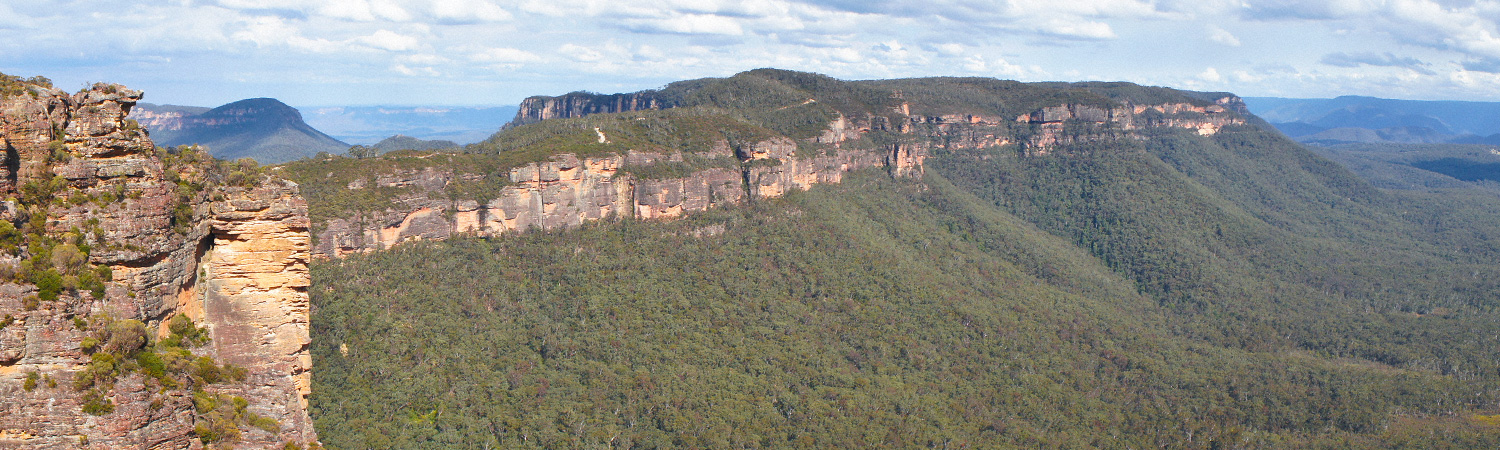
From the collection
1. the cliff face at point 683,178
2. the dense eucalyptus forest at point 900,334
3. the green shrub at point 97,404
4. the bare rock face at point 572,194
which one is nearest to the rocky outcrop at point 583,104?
the cliff face at point 683,178

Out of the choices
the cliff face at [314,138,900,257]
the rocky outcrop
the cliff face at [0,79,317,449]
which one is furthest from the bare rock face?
the rocky outcrop

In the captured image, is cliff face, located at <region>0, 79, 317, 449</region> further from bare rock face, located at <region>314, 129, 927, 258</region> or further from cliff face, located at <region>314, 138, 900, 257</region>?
bare rock face, located at <region>314, 129, 927, 258</region>

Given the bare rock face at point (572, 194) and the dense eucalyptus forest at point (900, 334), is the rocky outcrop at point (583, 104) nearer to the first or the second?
the dense eucalyptus forest at point (900, 334)

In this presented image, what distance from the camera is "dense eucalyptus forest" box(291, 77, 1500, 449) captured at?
1748 inches

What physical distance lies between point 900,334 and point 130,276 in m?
53.2

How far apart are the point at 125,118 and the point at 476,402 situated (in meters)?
Result: 31.5

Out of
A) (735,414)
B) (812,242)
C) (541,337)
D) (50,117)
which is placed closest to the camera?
(50,117)

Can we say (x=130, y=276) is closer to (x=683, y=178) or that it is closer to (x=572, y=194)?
(x=572, y=194)

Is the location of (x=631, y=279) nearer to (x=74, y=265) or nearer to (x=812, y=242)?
(x=812, y=242)

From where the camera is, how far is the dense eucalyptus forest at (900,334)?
146 feet

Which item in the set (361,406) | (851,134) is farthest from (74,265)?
(851,134)

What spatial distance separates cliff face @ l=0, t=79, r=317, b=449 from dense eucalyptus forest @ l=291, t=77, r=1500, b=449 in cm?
2445

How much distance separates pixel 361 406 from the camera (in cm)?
3909

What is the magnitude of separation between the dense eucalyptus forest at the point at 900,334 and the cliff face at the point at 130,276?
2445cm
